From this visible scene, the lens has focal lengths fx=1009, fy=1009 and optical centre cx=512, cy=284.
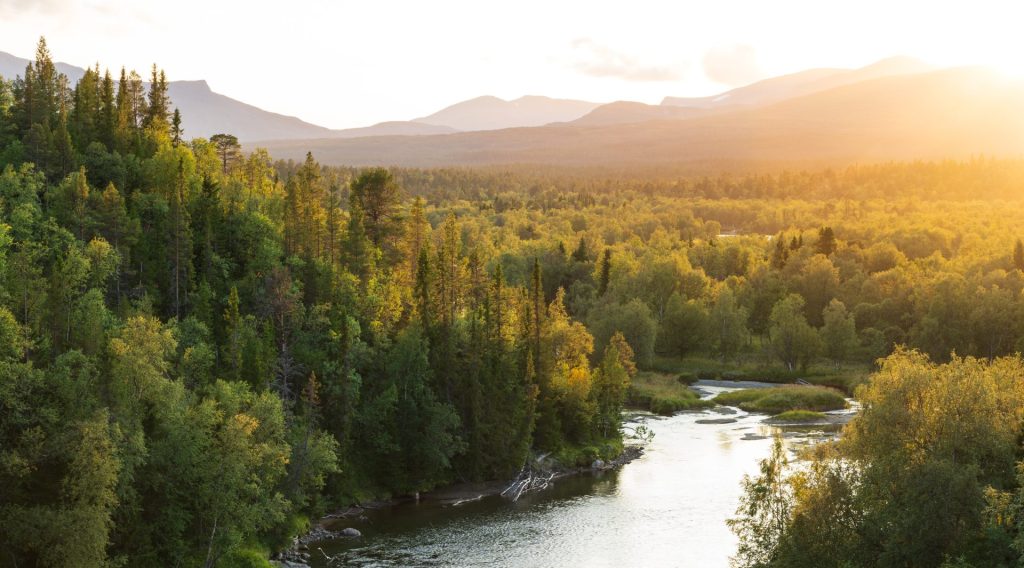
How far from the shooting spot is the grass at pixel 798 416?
125000 mm

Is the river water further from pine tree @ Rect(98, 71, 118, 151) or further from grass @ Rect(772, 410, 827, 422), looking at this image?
pine tree @ Rect(98, 71, 118, 151)

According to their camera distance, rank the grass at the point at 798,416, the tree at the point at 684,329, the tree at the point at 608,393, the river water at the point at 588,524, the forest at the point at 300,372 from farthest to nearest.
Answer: the tree at the point at 684,329 < the grass at the point at 798,416 < the tree at the point at 608,393 < the river water at the point at 588,524 < the forest at the point at 300,372

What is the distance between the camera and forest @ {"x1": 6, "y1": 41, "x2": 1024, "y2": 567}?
5672 cm

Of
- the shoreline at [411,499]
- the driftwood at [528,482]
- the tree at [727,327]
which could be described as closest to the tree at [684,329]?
the tree at [727,327]

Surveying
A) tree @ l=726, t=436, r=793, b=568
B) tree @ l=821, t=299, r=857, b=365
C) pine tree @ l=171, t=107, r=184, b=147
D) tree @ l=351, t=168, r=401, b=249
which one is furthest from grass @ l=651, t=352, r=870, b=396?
tree @ l=726, t=436, r=793, b=568

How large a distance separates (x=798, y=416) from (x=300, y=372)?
6590 centimetres

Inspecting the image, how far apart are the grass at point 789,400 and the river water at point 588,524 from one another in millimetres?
27153

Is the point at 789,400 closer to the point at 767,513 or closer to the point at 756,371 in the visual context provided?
the point at 756,371

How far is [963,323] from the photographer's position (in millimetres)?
157500

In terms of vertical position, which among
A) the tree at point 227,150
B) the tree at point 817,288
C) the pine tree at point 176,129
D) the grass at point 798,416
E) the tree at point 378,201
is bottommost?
the grass at point 798,416

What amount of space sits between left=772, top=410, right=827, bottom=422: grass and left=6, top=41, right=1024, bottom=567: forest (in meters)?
20.8

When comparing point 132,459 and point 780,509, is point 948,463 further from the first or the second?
point 132,459

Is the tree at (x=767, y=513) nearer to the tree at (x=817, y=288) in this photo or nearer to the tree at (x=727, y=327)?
the tree at (x=727, y=327)

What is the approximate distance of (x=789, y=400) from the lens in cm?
13462
